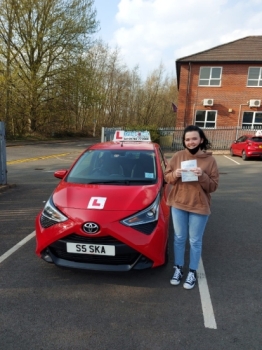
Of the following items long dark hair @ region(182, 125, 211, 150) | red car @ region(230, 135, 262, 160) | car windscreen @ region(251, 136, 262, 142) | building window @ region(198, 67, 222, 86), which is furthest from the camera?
building window @ region(198, 67, 222, 86)

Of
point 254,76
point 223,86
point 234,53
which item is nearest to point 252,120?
point 254,76

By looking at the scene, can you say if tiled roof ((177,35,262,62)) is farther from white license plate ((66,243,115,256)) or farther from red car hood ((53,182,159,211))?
white license plate ((66,243,115,256))

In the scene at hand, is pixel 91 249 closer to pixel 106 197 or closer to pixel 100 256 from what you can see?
pixel 100 256

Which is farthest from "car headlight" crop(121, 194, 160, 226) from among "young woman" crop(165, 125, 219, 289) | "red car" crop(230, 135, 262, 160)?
"red car" crop(230, 135, 262, 160)

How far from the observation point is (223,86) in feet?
74.2

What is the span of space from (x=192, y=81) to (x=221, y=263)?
71.5 ft

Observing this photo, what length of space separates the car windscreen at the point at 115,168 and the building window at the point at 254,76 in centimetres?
2179

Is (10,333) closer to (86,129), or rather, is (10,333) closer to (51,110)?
(51,110)

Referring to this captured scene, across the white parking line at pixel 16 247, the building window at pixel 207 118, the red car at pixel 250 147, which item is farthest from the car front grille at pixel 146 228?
the building window at pixel 207 118

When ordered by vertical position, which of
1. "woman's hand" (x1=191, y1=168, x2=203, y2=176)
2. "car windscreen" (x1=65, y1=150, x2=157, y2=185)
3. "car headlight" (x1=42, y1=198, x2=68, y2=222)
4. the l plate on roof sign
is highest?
"woman's hand" (x1=191, y1=168, x2=203, y2=176)

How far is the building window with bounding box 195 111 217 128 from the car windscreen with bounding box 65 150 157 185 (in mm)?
20158

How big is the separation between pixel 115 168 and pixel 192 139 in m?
1.65

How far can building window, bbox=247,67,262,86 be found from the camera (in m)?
22.2

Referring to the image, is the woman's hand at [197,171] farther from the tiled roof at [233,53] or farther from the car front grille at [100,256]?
the tiled roof at [233,53]
